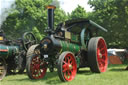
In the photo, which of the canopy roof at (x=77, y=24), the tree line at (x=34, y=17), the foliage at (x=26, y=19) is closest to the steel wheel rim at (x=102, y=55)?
the canopy roof at (x=77, y=24)

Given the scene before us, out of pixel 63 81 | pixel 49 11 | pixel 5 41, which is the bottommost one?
→ pixel 63 81

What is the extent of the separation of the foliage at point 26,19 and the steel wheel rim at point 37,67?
13681 mm

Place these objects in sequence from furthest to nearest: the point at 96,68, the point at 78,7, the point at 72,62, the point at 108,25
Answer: the point at 78,7 → the point at 108,25 → the point at 96,68 → the point at 72,62

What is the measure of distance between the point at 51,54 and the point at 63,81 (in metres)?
1.23

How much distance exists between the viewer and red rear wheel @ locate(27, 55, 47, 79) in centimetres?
637

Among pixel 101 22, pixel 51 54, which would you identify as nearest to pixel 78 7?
pixel 101 22

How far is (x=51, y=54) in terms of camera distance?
655 centimetres

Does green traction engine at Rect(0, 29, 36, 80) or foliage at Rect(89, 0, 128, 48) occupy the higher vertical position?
foliage at Rect(89, 0, 128, 48)

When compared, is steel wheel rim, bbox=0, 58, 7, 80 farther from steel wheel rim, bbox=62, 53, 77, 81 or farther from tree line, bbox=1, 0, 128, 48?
tree line, bbox=1, 0, 128, 48

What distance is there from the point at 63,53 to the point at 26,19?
16413mm

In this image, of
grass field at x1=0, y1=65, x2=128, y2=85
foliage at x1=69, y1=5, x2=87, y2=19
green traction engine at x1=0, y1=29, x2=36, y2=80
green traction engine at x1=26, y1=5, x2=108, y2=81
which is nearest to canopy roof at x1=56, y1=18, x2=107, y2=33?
green traction engine at x1=26, y1=5, x2=108, y2=81

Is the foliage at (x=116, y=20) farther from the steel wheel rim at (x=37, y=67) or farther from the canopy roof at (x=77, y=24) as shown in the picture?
the steel wheel rim at (x=37, y=67)

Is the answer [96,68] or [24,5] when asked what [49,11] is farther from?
[24,5]

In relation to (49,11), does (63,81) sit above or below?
below
